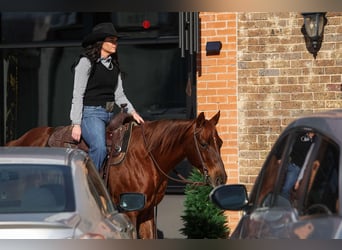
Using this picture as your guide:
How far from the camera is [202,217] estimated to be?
932 cm

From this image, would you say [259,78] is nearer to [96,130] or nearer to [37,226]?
[96,130]

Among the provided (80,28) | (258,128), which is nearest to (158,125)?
(258,128)

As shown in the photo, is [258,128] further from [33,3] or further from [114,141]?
[33,3]

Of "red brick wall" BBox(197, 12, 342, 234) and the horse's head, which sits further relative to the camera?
"red brick wall" BBox(197, 12, 342, 234)

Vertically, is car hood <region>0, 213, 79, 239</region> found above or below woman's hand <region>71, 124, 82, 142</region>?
below

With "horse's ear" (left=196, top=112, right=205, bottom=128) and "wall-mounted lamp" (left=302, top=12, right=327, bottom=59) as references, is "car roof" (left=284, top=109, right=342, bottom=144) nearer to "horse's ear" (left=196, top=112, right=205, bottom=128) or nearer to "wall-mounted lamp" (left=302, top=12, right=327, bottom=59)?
"horse's ear" (left=196, top=112, right=205, bottom=128)

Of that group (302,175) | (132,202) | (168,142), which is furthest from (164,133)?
(302,175)

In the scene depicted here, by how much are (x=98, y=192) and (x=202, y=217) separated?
156 inches

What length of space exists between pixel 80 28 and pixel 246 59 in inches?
91.5

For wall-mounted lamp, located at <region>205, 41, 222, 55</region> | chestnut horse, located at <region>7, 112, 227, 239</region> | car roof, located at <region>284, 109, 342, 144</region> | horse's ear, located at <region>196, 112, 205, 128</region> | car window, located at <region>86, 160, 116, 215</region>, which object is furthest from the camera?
wall-mounted lamp, located at <region>205, 41, 222, 55</region>

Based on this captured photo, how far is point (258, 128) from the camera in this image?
10.4m

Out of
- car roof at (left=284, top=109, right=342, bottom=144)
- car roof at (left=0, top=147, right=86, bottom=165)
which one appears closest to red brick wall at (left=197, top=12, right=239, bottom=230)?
car roof at (left=0, top=147, right=86, bottom=165)

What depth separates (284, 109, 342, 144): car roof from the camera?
4018 millimetres

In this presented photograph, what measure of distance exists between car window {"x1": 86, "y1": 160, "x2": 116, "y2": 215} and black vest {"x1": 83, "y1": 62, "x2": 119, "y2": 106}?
231 centimetres
